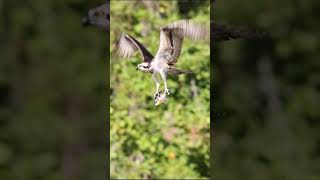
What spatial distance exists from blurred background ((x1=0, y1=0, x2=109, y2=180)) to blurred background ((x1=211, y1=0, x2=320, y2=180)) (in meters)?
0.30

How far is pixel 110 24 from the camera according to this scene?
1.41 m

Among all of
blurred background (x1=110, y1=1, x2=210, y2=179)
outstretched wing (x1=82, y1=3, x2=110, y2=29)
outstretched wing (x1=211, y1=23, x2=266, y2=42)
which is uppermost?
outstretched wing (x1=82, y1=3, x2=110, y2=29)

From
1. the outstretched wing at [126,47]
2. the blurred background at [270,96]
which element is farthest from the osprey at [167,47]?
the blurred background at [270,96]

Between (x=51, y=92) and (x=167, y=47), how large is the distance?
0.26m

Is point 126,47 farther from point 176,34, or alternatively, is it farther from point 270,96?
point 270,96

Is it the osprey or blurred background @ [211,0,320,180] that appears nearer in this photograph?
the osprey

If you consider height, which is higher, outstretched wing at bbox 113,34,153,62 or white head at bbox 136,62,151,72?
outstretched wing at bbox 113,34,153,62

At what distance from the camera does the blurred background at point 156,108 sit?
146 centimetres

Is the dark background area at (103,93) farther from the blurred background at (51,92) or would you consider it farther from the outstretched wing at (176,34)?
the outstretched wing at (176,34)

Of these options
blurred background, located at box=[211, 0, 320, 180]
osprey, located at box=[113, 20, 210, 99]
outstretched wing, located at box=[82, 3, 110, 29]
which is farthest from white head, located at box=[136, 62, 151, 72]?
blurred background, located at box=[211, 0, 320, 180]

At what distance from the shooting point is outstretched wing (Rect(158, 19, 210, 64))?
1.37 m

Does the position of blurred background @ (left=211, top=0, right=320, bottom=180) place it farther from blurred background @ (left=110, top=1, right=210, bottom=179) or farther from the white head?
the white head

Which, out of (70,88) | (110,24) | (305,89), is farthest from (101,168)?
(305,89)

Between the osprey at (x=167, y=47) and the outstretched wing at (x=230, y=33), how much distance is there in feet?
0.16
